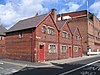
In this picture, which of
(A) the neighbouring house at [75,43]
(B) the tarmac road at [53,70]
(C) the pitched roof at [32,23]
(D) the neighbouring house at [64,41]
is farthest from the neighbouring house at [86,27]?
(B) the tarmac road at [53,70]

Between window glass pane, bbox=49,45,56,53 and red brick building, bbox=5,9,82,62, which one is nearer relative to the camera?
red brick building, bbox=5,9,82,62

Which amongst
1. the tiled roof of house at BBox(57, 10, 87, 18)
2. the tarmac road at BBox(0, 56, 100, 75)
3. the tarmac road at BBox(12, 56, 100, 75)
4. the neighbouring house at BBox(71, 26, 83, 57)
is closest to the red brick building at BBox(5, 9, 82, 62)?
the neighbouring house at BBox(71, 26, 83, 57)

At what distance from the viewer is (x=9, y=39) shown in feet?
101

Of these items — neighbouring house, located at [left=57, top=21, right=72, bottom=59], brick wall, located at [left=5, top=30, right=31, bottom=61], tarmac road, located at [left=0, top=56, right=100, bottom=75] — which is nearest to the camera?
tarmac road, located at [left=0, top=56, right=100, bottom=75]

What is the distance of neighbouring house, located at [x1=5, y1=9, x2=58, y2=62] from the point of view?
25672mm

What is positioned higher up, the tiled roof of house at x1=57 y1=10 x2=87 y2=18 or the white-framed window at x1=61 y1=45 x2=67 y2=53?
the tiled roof of house at x1=57 y1=10 x2=87 y2=18

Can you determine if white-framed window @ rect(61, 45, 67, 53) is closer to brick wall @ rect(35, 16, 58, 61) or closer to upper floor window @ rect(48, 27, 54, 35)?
brick wall @ rect(35, 16, 58, 61)

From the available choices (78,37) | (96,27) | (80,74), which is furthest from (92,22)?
(80,74)

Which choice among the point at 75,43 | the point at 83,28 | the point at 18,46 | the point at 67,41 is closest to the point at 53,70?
the point at 18,46

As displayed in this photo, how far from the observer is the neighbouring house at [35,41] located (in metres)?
25.7

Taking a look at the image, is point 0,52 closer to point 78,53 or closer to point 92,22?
point 78,53

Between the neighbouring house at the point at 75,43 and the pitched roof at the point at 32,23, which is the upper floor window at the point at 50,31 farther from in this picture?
the neighbouring house at the point at 75,43

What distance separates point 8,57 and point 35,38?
8.34m

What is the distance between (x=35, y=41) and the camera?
83.3 feet
